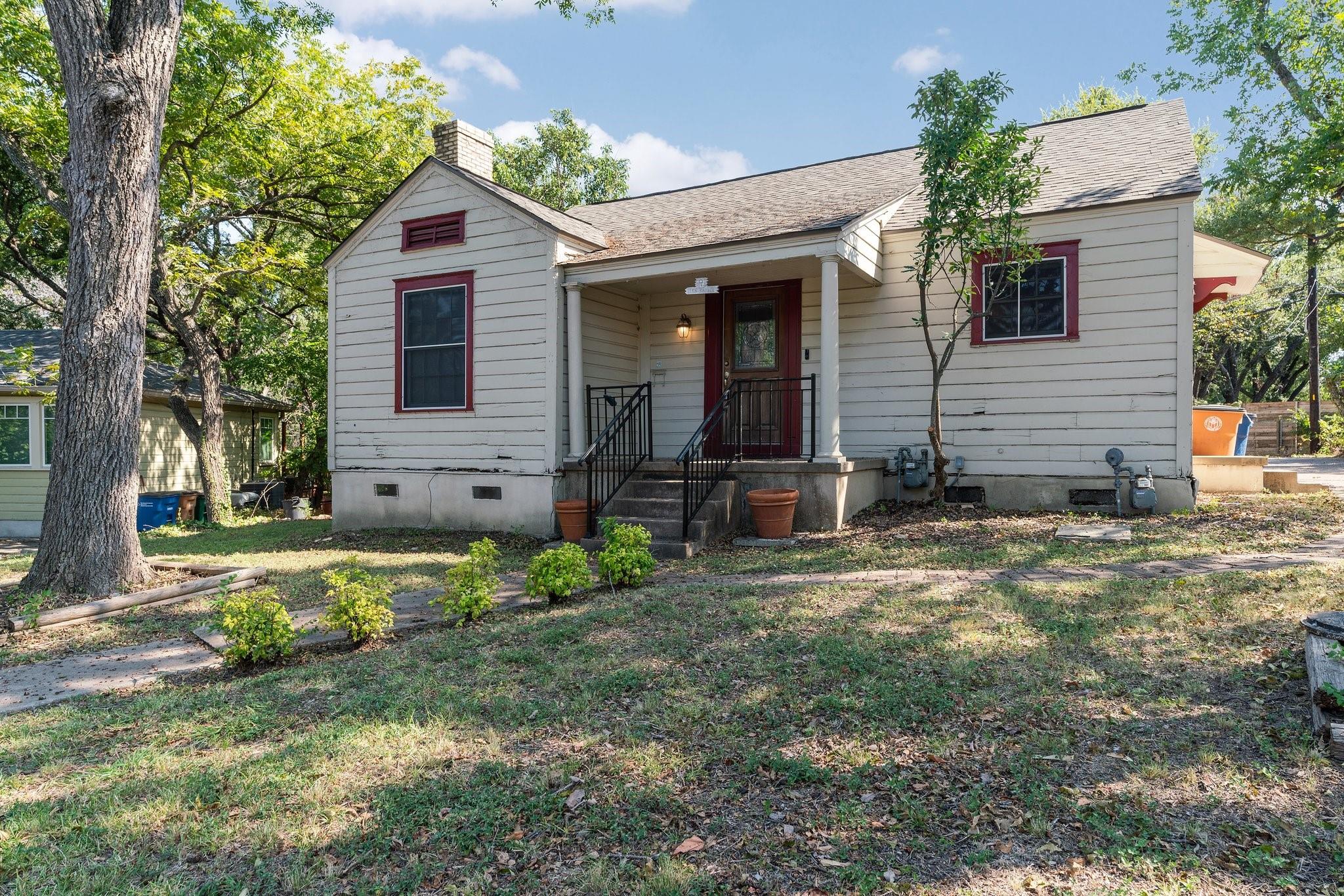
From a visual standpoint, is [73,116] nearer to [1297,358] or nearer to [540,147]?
[540,147]

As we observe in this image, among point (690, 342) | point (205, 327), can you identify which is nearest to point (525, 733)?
point (690, 342)

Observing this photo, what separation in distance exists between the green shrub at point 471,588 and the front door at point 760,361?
4722 mm

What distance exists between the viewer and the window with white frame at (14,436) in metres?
13.5

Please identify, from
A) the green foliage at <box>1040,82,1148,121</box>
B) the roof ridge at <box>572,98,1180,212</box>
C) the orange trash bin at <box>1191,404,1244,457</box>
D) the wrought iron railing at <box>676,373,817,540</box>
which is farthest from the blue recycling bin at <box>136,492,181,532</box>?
the green foliage at <box>1040,82,1148,121</box>

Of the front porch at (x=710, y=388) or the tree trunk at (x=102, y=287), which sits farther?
the front porch at (x=710, y=388)

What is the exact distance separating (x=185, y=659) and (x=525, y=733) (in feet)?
8.92

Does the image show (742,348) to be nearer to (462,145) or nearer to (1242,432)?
(462,145)

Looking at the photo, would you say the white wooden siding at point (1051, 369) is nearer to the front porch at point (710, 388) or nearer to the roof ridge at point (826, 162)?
the front porch at point (710, 388)

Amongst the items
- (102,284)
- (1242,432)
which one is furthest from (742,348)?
(1242,432)

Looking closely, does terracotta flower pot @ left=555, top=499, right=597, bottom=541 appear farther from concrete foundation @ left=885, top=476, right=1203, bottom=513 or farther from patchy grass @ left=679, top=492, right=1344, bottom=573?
concrete foundation @ left=885, top=476, right=1203, bottom=513

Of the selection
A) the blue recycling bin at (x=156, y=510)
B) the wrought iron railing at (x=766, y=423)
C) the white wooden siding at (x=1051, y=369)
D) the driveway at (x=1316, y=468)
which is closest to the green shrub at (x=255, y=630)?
the wrought iron railing at (x=766, y=423)

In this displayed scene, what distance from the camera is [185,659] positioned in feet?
14.8

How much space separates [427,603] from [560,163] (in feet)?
79.7

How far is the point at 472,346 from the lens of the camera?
376 inches
